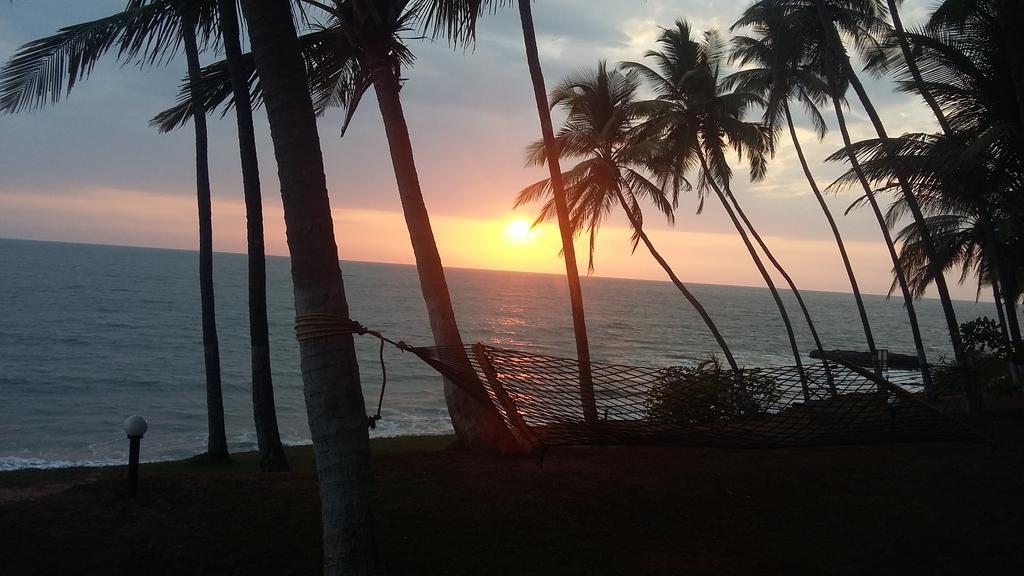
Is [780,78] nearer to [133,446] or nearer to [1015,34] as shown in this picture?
[1015,34]

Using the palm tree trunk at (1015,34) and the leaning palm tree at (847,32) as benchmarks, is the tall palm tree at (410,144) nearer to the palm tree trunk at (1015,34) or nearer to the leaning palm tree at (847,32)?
the palm tree trunk at (1015,34)

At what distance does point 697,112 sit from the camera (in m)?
13.3

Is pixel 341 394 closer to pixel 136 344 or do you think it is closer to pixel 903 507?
pixel 903 507

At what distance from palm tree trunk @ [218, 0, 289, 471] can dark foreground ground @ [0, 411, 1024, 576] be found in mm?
2110

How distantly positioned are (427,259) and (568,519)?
2408 millimetres

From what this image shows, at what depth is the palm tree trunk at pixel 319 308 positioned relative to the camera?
275cm

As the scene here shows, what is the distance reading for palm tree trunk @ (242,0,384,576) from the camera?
2.75m

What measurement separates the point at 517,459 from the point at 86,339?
2960 centimetres

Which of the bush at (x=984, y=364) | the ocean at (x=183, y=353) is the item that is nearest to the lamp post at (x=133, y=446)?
the bush at (x=984, y=364)

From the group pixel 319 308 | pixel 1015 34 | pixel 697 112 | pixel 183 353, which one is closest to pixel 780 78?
pixel 697 112

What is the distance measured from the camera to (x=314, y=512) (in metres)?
4.31

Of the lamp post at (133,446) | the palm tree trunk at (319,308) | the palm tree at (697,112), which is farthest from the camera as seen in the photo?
the palm tree at (697,112)

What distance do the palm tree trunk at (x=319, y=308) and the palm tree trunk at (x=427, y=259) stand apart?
2.68 m

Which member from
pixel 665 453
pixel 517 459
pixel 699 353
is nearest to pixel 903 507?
pixel 665 453
